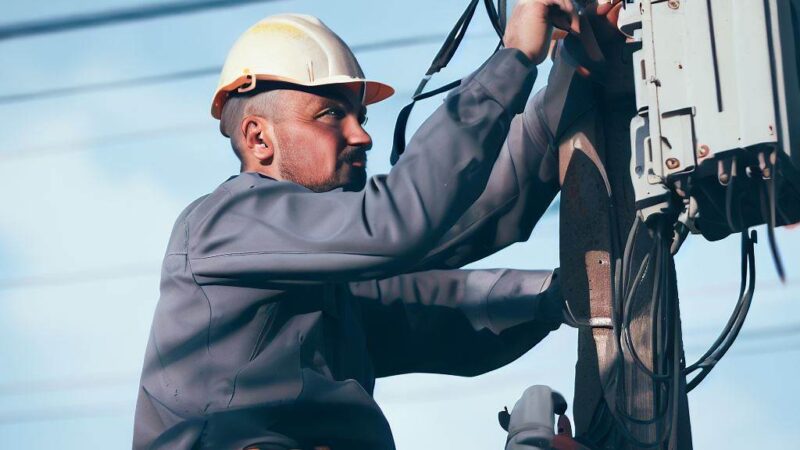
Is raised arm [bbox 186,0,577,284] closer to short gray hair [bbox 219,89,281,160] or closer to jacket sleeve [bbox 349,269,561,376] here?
short gray hair [bbox 219,89,281,160]

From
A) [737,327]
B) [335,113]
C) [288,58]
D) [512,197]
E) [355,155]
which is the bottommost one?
[737,327]

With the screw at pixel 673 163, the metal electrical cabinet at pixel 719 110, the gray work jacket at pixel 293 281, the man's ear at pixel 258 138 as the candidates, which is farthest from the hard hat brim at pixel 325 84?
the screw at pixel 673 163

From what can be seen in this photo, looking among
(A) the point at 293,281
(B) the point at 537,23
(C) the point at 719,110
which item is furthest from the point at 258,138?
(C) the point at 719,110

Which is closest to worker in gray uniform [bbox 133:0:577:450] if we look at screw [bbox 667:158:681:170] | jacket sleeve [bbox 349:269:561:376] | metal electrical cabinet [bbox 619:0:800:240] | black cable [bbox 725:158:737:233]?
jacket sleeve [bbox 349:269:561:376]

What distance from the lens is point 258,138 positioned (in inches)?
217

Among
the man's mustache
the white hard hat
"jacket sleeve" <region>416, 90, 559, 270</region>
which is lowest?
"jacket sleeve" <region>416, 90, 559, 270</region>

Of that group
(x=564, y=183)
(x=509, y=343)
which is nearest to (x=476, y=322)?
(x=509, y=343)

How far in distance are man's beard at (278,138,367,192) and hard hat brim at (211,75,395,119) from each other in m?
0.27

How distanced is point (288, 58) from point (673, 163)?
1.80 metres

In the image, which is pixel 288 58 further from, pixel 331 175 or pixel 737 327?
pixel 737 327

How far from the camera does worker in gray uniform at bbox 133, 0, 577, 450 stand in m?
4.73

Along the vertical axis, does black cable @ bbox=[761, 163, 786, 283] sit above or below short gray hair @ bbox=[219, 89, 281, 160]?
below

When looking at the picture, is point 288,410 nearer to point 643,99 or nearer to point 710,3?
point 643,99

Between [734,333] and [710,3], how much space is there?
1071 millimetres
